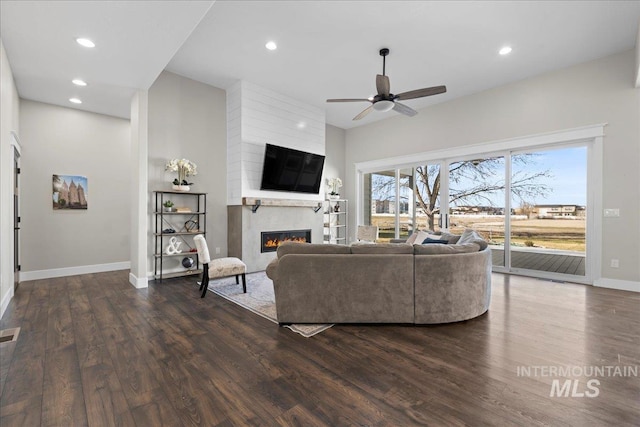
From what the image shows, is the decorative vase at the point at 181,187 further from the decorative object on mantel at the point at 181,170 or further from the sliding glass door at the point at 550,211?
the sliding glass door at the point at 550,211

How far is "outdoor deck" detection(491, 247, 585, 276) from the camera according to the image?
4.99 m

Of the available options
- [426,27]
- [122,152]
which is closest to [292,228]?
[122,152]

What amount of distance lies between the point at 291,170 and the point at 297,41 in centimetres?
250

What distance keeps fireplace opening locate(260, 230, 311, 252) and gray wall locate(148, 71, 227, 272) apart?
0.78 m

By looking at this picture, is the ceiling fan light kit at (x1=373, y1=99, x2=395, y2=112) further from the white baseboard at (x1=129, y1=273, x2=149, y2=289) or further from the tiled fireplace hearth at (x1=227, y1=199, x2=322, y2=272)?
the white baseboard at (x1=129, y1=273, x2=149, y2=289)

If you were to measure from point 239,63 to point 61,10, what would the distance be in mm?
2442

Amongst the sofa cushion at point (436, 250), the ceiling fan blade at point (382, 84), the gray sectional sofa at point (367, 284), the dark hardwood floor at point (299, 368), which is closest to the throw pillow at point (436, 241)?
the dark hardwood floor at point (299, 368)

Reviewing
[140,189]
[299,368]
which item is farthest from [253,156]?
[299,368]

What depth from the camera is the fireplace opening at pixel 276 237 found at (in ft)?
19.3

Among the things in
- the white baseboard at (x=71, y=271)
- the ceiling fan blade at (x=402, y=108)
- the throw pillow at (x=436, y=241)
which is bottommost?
the white baseboard at (x=71, y=271)

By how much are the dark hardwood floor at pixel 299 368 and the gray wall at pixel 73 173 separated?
2060 mm

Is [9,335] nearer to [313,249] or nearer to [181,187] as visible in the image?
[181,187]

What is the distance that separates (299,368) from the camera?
2.18 metres

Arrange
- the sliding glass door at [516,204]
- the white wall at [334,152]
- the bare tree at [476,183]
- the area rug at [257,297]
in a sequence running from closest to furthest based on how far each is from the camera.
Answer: the area rug at [257,297]
the sliding glass door at [516,204]
the bare tree at [476,183]
the white wall at [334,152]
